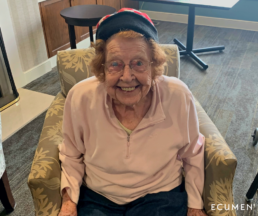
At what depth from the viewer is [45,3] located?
2832mm

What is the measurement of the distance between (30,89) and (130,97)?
2.09 meters

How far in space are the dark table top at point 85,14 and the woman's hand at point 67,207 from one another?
5.75 feet

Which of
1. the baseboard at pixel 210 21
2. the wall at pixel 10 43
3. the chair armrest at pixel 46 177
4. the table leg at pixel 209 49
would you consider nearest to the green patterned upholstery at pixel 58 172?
the chair armrest at pixel 46 177

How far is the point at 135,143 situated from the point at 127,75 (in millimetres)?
276

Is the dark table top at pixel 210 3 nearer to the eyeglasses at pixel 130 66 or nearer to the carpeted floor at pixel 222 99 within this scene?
the carpeted floor at pixel 222 99

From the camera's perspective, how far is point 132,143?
3.37 feet

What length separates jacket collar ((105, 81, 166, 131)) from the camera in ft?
3.36

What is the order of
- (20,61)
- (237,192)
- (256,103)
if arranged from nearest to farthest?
(237,192) < (256,103) < (20,61)

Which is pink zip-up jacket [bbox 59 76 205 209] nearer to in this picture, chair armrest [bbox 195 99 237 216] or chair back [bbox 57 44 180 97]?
chair armrest [bbox 195 99 237 216]

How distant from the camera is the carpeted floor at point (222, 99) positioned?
1756mm

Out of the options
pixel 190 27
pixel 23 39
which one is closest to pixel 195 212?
pixel 23 39

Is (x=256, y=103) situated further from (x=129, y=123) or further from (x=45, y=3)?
(x=45, y=3)

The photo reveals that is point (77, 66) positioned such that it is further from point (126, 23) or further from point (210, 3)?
point (210, 3)

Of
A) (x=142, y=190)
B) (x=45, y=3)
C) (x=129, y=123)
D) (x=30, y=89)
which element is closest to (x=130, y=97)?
(x=129, y=123)
